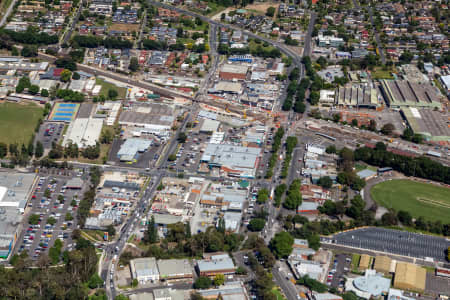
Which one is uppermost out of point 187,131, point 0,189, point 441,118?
point 441,118

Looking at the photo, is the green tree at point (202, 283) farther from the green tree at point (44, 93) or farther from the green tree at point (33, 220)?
the green tree at point (44, 93)

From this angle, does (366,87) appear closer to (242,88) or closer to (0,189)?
(242,88)

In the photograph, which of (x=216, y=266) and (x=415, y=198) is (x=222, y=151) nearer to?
(x=216, y=266)

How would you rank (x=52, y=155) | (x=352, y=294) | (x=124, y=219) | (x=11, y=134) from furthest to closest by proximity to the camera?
(x=11, y=134) → (x=52, y=155) → (x=124, y=219) → (x=352, y=294)

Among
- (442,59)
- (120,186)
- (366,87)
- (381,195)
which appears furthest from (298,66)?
(120,186)

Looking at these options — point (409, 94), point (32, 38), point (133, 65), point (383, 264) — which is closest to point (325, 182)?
point (383, 264)

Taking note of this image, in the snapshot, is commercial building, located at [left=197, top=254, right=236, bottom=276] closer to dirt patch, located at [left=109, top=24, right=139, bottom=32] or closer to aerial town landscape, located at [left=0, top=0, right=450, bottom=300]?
aerial town landscape, located at [left=0, top=0, right=450, bottom=300]
